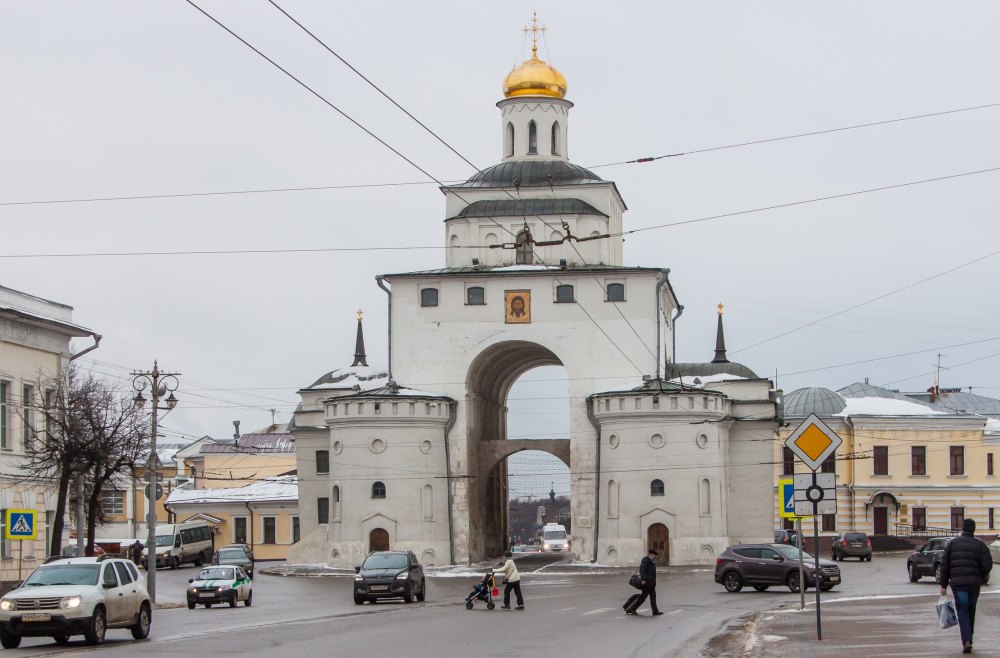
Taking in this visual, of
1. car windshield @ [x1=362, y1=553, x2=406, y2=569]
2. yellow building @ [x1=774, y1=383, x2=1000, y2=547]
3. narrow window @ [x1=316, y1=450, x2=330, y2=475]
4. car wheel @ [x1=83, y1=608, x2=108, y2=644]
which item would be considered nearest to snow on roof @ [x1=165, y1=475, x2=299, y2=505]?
narrow window @ [x1=316, y1=450, x2=330, y2=475]

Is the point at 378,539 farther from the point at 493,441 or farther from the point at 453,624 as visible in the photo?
the point at 453,624

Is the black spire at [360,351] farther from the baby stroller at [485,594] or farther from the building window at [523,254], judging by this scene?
the baby stroller at [485,594]

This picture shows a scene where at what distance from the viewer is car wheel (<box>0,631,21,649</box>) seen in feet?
66.2

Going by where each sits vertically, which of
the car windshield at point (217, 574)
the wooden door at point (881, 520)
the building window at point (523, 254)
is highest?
the building window at point (523, 254)

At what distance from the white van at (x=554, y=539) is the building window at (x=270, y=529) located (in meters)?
13.4

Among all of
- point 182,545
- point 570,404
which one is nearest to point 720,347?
point 570,404

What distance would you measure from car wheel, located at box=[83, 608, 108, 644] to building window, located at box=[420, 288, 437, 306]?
129 ft

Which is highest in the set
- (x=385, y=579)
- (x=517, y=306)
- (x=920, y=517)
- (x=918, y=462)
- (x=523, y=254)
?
(x=523, y=254)

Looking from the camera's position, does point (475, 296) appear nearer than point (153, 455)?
No

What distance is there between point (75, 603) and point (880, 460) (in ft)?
194

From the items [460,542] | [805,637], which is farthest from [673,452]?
[805,637]

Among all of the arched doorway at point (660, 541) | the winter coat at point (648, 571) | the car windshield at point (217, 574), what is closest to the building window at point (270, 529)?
the arched doorway at point (660, 541)

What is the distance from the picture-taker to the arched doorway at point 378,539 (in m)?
56.4

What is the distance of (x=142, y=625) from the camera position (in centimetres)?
2220
